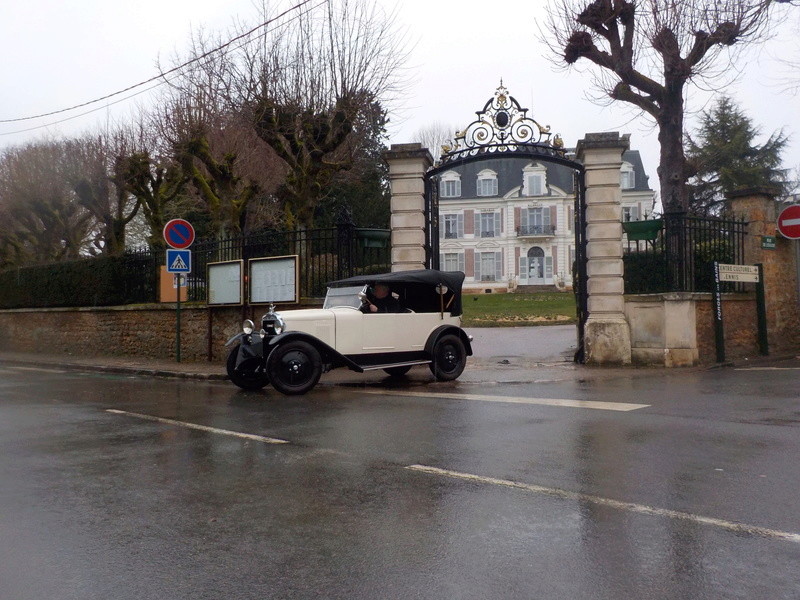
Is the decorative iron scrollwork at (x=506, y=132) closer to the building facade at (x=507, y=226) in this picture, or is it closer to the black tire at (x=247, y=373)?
the black tire at (x=247, y=373)

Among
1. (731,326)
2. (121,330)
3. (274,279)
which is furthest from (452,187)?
(731,326)

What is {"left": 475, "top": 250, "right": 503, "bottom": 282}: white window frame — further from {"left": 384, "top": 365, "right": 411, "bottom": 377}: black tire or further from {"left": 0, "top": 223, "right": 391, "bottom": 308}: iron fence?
{"left": 384, "top": 365, "right": 411, "bottom": 377}: black tire

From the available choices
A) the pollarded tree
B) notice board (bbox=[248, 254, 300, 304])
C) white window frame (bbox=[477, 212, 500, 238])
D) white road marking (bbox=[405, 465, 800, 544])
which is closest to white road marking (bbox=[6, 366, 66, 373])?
notice board (bbox=[248, 254, 300, 304])

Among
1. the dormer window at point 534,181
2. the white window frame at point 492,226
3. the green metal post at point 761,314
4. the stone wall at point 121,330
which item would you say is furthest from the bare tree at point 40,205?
the dormer window at point 534,181

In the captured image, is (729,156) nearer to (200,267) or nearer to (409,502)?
(200,267)

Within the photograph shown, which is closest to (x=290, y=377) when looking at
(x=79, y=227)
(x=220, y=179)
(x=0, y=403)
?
(x=0, y=403)

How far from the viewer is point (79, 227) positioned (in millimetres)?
37281

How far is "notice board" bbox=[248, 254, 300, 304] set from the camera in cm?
1514

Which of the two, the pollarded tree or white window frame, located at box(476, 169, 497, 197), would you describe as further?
white window frame, located at box(476, 169, 497, 197)

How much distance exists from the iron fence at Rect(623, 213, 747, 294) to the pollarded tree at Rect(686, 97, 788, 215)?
29.0 m

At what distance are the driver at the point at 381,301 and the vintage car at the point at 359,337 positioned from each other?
2 centimetres

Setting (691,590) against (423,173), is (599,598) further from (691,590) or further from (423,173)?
(423,173)

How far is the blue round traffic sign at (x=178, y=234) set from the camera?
15852 millimetres

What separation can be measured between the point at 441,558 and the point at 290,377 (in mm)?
7236
